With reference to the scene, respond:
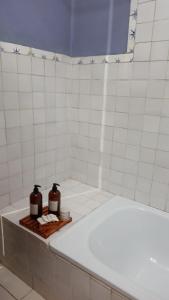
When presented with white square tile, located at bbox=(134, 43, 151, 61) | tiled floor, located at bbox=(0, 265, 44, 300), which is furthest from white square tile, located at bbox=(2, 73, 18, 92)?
tiled floor, located at bbox=(0, 265, 44, 300)

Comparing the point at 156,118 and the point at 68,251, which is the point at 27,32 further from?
the point at 68,251

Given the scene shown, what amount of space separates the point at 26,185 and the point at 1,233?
354 mm

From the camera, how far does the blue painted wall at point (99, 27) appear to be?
1372 mm

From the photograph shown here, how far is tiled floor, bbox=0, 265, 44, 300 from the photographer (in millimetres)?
1260

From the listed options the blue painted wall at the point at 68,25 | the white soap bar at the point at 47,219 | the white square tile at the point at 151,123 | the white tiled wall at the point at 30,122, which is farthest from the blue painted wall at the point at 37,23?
the white soap bar at the point at 47,219

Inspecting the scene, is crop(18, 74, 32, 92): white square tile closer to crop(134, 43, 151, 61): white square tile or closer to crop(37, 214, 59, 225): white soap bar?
crop(134, 43, 151, 61): white square tile

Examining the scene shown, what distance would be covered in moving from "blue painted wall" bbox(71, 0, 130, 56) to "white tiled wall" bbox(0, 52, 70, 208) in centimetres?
23

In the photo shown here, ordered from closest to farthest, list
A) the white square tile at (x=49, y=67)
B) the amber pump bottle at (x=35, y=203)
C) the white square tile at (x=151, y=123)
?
1. the amber pump bottle at (x=35, y=203)
2. the white square tile at (x=151, y=123)
3. the white square tile at (x=49, y=67)

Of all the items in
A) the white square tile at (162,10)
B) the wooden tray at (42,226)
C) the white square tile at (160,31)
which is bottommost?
the wooden tray at (42,226)

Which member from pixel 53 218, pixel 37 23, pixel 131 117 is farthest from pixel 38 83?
pixel 53 218

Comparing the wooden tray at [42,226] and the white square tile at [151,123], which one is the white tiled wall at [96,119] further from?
the wooden tray at [42,226]

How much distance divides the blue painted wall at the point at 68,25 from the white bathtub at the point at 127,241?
1.12 metres

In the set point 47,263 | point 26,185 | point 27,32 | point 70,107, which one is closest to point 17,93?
point 27,32

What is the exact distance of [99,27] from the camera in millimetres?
1464
